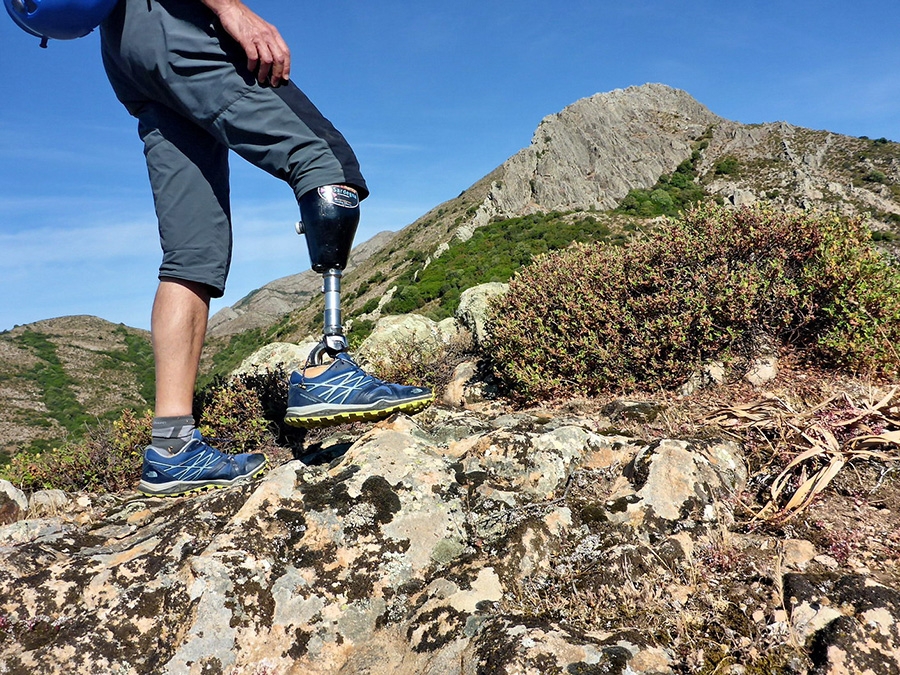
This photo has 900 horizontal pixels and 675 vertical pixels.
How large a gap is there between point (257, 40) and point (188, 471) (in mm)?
2064

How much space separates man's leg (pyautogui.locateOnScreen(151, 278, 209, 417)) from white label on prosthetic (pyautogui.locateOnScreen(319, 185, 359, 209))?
84 cm

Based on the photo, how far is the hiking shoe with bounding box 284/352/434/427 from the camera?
2.52 metres

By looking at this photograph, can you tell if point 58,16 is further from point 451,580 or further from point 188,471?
point 451,580

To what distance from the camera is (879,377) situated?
3635 mm

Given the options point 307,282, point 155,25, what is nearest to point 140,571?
point 155,25

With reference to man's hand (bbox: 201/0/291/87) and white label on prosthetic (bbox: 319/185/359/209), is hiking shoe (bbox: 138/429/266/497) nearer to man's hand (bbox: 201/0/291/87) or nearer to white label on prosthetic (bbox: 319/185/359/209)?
white label on prosthetic (bbox: 319/185/359/209)

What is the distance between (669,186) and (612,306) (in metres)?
60.1

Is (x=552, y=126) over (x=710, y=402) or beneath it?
over

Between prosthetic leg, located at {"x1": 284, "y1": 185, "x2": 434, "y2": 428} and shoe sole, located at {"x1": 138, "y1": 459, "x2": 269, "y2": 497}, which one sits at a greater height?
prosthetic leg, located at {"x1": 284, "y1": 185, "x2": 434, "y2": 428}

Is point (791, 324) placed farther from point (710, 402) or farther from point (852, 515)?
point (852, 515)

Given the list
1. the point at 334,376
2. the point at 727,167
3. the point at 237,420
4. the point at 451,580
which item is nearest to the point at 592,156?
the point at 727,167

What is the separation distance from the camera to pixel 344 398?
8.27 ft

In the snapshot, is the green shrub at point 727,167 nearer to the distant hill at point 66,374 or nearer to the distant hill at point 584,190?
the distant hill at point 584,190

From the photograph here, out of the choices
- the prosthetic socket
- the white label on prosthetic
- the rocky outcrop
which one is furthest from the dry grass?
the white label on prosthetic
